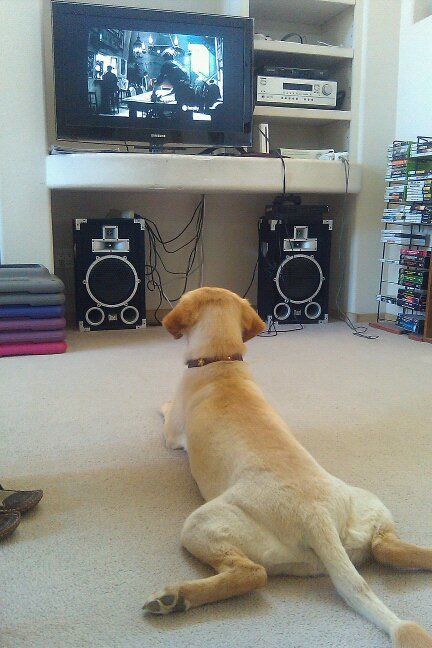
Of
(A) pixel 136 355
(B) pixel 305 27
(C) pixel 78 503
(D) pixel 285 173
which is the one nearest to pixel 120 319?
(A) pixel 136 355

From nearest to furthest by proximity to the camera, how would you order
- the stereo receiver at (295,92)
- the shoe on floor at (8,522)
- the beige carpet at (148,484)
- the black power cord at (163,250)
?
the beige carpet at (148,484)
the shoe on floor at (8,522)
the stereo receiver at (295,92)
the black power cord at (163,250)

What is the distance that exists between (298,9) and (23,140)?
75.3 inches

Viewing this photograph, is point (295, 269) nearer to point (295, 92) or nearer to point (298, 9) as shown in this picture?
point (295, 92)

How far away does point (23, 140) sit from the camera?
2.95 metres

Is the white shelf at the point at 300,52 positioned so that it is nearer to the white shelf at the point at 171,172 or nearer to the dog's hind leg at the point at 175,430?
the white shelf at the point at 171,172

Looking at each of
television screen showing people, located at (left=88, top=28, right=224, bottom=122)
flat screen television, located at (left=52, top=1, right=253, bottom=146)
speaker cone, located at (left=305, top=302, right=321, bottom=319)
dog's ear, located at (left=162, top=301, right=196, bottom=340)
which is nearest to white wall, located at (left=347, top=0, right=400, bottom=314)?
speaker cone, located at (left=305, top=302, right=321, bottom=319)

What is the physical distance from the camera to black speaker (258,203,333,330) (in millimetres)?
3420

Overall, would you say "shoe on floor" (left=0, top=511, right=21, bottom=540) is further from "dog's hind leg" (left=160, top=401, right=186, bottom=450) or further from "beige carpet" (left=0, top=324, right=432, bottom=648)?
"dog's hind leg" (left=160, top=401, right=186, bottom=450)

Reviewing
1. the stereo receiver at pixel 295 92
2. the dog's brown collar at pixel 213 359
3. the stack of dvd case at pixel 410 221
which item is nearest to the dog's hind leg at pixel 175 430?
the dog's brown collar at pixel 213 359

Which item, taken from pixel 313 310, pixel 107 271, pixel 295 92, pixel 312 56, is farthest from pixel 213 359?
pixel 312 56

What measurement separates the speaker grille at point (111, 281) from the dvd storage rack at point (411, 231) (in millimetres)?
1482

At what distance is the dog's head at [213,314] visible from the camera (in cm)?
140

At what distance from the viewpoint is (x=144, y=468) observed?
1.50 metres

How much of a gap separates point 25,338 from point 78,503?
5.07 ft
